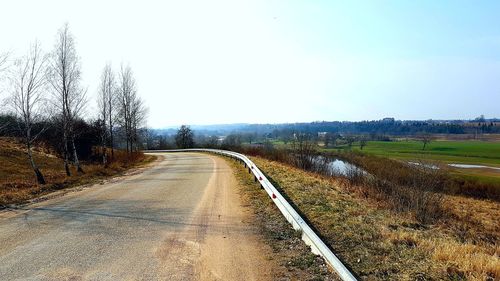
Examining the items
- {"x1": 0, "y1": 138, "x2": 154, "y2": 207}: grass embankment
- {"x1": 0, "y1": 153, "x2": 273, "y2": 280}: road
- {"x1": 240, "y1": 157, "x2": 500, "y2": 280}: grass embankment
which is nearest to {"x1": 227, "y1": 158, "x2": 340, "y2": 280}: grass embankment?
{"x1": 0, "y1": 153, "x2": 273, "y2": 280}: road

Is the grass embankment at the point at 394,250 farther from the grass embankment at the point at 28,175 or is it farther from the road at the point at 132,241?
the grass embankment at the point at 28,175

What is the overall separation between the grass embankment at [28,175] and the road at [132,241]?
2.51 m

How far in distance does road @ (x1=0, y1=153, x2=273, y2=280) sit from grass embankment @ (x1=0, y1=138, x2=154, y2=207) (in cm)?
251

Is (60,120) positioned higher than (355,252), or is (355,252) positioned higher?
(60,120)

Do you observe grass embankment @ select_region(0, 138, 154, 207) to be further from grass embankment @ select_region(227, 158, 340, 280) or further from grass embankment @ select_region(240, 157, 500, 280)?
grass embankment @ select_region(240, 157, 500, 280)

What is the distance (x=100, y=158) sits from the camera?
133 ft

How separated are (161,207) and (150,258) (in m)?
4.50

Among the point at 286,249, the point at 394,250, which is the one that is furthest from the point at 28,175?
the point at 394,250

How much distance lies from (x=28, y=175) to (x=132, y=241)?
19.1 meters

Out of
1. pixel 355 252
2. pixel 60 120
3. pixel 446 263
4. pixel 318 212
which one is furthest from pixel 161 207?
pixel 60 120

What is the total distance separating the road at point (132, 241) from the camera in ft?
17.3

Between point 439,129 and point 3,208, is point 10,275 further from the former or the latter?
point 439,129

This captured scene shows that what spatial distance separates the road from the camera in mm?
5281

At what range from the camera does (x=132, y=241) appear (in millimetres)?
6840
